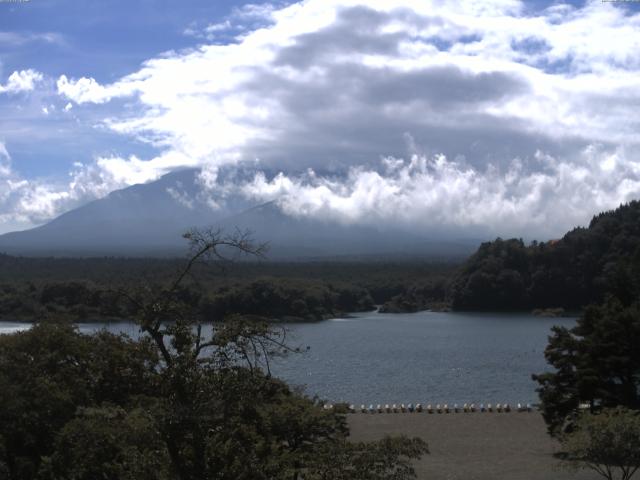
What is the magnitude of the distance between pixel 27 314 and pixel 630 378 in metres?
41.3

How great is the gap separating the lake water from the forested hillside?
649 centimetres

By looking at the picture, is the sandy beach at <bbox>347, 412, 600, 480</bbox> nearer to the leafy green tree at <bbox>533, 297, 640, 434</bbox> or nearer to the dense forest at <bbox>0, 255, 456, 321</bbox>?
the leafy green tree at <bbox>533, 297, 640, 434</bbox>

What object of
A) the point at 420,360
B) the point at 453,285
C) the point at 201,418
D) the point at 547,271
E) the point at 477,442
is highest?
the point at 547,271

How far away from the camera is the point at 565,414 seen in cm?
1691

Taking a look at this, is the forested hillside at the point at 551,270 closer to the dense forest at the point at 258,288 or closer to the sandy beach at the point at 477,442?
the dense forest at the point at 258,288

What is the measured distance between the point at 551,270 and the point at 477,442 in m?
46.5

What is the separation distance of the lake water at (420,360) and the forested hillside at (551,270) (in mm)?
6489

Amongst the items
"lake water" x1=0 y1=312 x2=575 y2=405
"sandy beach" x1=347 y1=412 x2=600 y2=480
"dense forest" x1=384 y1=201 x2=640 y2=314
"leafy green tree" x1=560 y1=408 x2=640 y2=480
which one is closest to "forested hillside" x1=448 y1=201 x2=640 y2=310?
"dense forest" x1=384 y1=201 x2=640 y2=314

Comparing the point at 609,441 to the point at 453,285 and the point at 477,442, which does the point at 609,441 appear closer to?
the point at 477,442

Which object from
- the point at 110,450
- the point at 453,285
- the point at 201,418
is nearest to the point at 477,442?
the point at 110,450

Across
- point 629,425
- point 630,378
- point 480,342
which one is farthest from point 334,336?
point 629,425

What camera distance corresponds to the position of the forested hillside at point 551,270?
2434 inches

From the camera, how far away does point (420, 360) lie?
121 ft

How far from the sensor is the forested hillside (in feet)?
203
